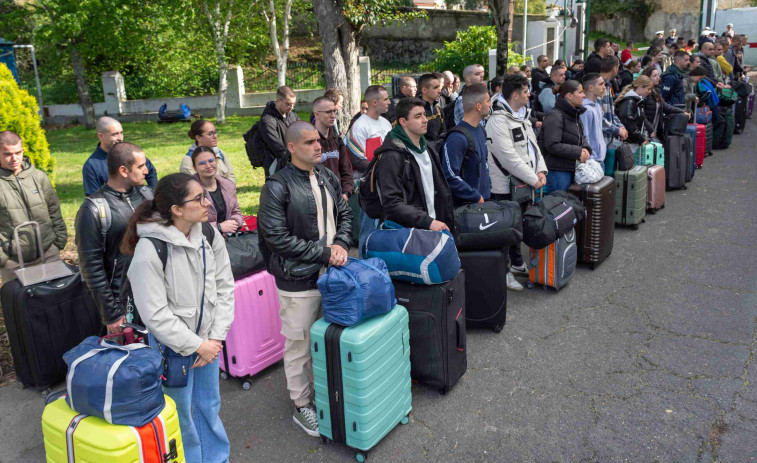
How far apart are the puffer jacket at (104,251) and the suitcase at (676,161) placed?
8255 mm

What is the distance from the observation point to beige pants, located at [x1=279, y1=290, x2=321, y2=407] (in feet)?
13.0

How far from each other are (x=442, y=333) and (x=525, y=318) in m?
1.70

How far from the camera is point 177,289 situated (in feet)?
10.3

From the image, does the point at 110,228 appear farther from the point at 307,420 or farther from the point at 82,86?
the point at 82,86

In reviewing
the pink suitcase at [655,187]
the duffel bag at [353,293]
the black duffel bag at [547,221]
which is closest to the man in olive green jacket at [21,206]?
the duffel bag at [353,293]

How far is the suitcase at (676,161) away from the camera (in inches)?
370

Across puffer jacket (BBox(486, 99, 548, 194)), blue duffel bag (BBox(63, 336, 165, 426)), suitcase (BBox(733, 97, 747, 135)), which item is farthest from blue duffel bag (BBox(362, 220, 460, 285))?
suitcase (BBox(733, 97, 747, 135))

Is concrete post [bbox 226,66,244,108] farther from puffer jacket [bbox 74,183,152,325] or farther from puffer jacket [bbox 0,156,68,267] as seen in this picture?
puffer jacket [bbox 74,183,152,325]

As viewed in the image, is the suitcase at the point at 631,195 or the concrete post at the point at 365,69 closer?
the suitcase at the point at 631,195

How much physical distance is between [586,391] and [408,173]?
2038mm

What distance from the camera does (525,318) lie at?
567cm


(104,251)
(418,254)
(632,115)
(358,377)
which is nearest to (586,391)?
(418,254)

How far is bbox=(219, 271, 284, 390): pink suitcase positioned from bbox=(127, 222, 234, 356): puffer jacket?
1.21 metres

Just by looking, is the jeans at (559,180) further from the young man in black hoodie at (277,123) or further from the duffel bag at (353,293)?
the duffel bag at (353,293)
